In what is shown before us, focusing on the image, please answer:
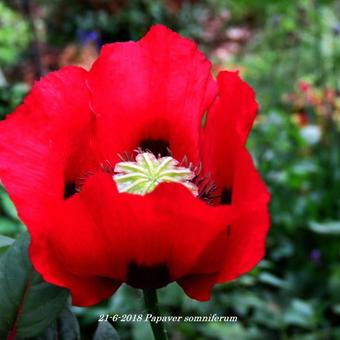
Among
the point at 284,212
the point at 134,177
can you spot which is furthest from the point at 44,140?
the point at 284,212

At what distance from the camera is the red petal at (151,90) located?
52 centimetres

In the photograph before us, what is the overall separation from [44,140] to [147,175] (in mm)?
83

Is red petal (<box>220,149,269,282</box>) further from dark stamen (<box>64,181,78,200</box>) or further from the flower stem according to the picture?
dark stamen (<box>64,181,78,200</box>)

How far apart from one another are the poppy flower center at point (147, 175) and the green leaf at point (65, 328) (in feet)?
0.32

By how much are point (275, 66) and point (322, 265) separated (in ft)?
8.42

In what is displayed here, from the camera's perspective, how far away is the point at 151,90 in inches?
21.5

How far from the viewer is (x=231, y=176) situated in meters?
0.49

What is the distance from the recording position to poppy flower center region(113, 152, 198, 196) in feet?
1.55

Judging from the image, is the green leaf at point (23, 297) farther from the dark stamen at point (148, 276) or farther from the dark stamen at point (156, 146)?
the dark stamen at point (156, 146)

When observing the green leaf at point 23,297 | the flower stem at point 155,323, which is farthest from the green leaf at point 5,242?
the flower stem at point 155,323

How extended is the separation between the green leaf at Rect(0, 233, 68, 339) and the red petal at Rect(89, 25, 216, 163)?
134 mm

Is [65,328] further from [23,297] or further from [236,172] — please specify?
[236,172]

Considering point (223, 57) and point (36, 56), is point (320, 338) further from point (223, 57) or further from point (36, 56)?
point (223, 57)

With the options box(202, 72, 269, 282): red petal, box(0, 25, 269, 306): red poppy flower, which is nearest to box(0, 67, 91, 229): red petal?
box(0, 25, 269, 306): red poppy flower
